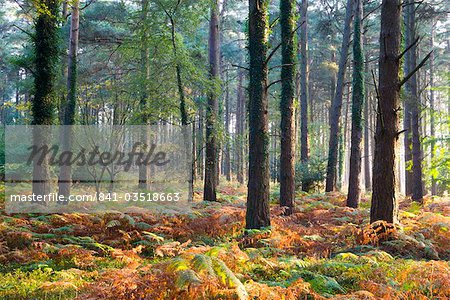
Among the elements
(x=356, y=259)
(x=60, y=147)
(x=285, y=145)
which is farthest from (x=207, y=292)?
(x=60, y=147)

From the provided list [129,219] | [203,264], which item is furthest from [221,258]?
[129,219]

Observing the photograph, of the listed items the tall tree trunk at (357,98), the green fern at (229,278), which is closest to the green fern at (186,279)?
the green fern at (229,278)

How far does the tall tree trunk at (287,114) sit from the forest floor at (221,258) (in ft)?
2.60

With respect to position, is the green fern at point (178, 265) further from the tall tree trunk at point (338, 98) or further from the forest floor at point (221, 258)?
the tall tree trunk at point (338, 98)

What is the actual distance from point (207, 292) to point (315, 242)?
4.38 m

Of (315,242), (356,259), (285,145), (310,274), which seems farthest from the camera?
(285,145)

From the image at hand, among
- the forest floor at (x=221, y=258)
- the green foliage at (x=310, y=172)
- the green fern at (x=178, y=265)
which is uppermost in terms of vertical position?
the green foliage at (x=310, y=172)

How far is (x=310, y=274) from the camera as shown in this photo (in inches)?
191

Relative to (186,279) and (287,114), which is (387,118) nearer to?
(287,114)

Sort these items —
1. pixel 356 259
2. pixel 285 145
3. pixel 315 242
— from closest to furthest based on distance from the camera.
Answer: pixel 356 259
pixel 315 242
pixel 285 145

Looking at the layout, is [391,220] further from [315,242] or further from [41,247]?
[41,247]

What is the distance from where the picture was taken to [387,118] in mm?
6973

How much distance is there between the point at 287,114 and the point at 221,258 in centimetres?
671

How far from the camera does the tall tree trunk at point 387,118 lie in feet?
22.8
